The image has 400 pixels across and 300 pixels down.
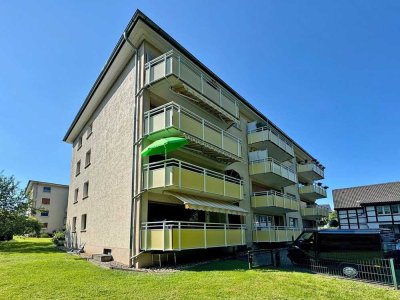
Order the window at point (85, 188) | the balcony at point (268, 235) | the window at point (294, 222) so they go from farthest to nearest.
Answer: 1. the window at point (294, 222)
2. the window at point (85, 188)
3. the balcony at point (268, 235)

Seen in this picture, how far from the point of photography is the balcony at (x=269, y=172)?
82.7 feet

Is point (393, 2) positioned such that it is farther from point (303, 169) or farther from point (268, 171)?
point (303, 169)

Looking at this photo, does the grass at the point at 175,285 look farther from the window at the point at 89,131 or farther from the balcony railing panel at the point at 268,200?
the window at the point at 89,131

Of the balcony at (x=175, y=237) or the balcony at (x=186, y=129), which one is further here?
the balcony at (x=186, y=129)

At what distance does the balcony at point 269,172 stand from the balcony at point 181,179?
7631 mm

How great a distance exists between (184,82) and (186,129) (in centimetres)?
304

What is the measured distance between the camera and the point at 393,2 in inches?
568

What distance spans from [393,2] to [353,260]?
43.9 ft

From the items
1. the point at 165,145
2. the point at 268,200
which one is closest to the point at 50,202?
the point at 268,200

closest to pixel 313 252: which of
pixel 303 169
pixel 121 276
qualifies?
pixel 121 276

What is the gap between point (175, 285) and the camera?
10.1 meters

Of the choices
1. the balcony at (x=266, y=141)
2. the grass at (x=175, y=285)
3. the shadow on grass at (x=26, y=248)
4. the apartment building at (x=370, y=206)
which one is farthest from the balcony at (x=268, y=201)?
the apartment building at (x=370, y=206)

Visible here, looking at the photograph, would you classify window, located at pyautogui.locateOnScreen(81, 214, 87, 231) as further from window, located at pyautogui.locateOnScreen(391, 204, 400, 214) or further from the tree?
window, located at pyautogui.locateOnScreen(391, 204, 400, 214)

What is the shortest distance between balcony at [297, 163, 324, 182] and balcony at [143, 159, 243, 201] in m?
24.2
